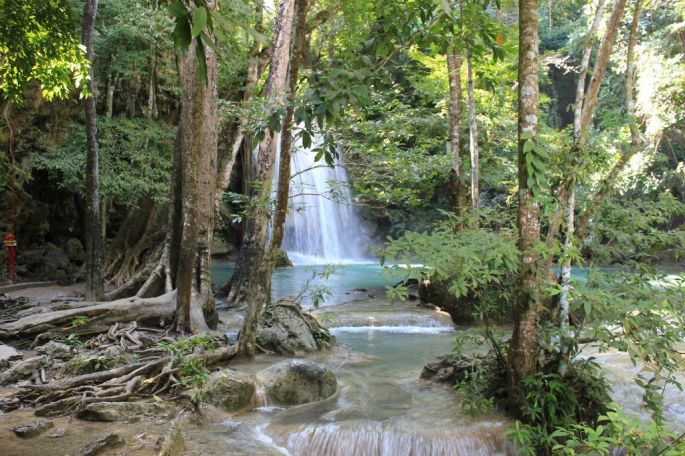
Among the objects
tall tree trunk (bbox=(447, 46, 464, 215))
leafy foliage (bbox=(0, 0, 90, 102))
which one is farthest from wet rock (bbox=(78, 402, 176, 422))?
tall tree trunk (bbox=(447, 46, 464, 215))

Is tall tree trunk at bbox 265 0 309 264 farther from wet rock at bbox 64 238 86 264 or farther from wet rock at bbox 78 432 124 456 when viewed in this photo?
wet rock at bbox 64 238 86 264

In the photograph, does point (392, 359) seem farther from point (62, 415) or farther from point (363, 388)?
point (62, 415)

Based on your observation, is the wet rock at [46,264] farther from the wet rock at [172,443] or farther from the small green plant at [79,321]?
the wet rock at [172,443]

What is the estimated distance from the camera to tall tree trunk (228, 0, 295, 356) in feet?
25.1

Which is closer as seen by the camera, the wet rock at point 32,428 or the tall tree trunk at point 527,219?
the wet rock at point 32,428

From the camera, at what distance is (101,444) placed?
4.24 meters

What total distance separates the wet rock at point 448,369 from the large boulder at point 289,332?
228 cm

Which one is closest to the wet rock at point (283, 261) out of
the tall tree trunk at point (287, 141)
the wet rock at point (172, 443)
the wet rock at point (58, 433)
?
Result: the tall tree trunk at point (287, 141)

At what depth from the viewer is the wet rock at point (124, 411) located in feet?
16.7

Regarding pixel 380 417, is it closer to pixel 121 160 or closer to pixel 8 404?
pixel 8 404

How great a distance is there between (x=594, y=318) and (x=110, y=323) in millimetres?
6706

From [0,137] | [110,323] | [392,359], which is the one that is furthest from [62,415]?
[0,137]

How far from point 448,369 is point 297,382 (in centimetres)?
189

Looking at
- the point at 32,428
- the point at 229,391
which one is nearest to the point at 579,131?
the point at 229,391
